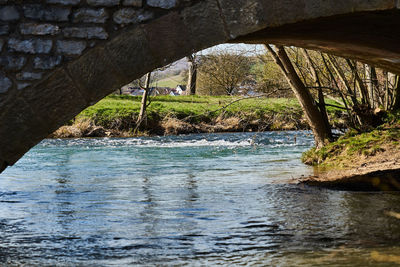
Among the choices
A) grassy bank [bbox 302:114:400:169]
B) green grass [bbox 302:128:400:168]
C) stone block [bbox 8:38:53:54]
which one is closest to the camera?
stone block [bbox 8:38:53:54]

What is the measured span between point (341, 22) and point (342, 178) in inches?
161

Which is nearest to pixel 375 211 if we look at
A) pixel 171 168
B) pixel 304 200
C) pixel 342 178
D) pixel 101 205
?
pixel 304 200

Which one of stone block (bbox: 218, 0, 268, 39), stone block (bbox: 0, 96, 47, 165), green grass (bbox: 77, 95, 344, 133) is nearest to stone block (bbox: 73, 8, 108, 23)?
stone block (bbox: 0, 96, 47, 165)

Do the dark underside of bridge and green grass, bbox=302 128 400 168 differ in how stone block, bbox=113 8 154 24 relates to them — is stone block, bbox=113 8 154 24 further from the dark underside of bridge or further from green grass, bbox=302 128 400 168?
green grass, bbox=302 128 400 168

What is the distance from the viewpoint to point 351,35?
557 cm

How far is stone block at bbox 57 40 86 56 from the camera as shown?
14.8ft

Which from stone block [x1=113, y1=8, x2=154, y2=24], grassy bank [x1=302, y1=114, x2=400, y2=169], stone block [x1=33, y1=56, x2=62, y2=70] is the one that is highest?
stone block [x1=113, y1=8, x2=154, y2=24]

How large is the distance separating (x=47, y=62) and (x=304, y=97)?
671cm

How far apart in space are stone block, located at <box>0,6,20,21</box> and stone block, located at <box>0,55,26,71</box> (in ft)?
0.95

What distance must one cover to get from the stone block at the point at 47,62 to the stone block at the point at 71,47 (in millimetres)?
65

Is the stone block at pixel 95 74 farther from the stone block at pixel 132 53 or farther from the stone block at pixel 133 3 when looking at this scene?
the stone block at pixel 133 3

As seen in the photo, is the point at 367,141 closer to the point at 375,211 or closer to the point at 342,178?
the point at 342,178

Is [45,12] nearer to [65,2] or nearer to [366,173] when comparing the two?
[65,2]

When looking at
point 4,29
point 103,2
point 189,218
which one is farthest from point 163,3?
point 189,218
